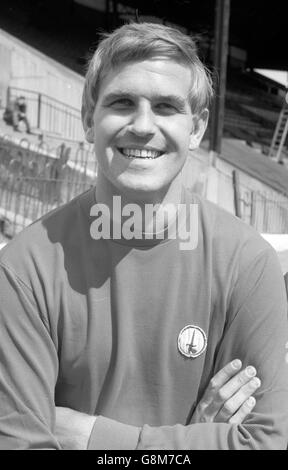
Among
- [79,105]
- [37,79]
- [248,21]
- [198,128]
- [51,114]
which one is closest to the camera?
[198,128]

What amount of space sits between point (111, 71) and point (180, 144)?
0.35 metres

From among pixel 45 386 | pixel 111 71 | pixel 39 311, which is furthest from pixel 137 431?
pixel 111 71

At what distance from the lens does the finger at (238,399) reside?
207 cm

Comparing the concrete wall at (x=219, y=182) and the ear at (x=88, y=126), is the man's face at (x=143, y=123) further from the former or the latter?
the concrete wall at (x=219, y=182)

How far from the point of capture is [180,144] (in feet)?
7.06

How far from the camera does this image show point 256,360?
211 centimetres

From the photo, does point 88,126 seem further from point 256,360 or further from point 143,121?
point 256,360

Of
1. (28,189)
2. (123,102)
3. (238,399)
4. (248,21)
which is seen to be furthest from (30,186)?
(248,21)

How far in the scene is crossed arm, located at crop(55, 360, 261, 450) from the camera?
80.7 inches

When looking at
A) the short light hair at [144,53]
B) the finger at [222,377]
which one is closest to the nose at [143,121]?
the short light hair at [144,53]

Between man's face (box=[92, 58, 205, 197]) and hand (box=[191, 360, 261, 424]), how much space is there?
26.6 inches

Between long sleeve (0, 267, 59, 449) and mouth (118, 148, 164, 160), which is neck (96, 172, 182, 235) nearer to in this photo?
mouth (118, 148, 164, 160)

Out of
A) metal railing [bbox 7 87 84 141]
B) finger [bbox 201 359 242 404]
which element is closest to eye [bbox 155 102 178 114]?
finger [bbox 201 359 242 404]

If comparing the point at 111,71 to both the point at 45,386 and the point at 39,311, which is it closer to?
the point at 39,311
